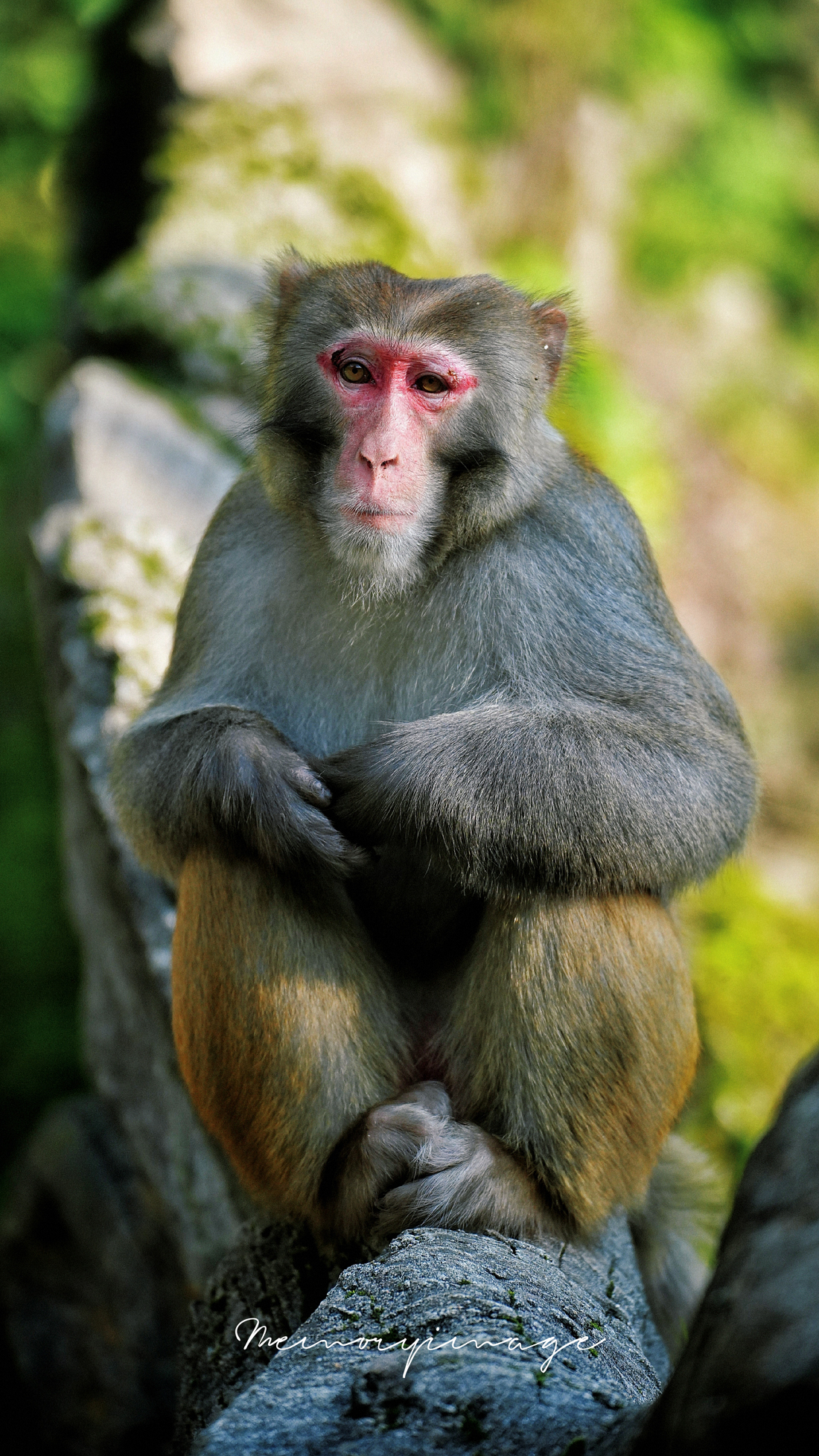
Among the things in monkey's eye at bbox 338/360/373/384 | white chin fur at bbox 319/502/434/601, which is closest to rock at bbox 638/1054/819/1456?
white chin fur at bbox 319/502/434/601

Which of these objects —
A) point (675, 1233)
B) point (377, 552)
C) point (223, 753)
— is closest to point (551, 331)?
point (377, 552)

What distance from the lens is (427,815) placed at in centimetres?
309

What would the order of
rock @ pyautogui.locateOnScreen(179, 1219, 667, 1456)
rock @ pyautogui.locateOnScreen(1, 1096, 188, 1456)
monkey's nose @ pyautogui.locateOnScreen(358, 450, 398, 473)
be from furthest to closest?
1. rock @ pyautogui.locateOnScreen(1, 1096, 188, 1456)
2. monkey's nose @ pyautogui.locateOnScreen(358, 450, 398, 473)
3. rock @ pyautogui.locateOnScreen(179, 1219, 667, 1456)

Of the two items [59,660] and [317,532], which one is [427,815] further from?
[59,660]

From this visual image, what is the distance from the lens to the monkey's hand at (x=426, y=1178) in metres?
3.04

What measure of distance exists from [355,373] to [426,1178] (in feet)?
6.51

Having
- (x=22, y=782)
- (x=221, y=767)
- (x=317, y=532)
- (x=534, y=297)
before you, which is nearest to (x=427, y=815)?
Answer: (x=221, y=767)

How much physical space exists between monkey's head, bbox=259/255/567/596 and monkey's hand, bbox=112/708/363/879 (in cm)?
52

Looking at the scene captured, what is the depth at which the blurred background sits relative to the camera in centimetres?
802

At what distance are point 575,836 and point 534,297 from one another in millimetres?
1703

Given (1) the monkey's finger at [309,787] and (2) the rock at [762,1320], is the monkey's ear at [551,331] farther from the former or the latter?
(2) the rock at [762,1320]

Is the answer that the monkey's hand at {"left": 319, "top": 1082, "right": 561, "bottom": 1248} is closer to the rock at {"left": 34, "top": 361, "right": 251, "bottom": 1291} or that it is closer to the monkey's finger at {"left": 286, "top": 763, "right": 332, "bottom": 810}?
the monkey's finger at {"left": 286, "top": 763, "right": 332, "bottom": 810}

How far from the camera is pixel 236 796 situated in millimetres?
3119

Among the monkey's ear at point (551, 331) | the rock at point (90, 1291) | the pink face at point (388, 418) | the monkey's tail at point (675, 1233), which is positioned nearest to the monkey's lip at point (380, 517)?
the pink face at point (388, 418)
